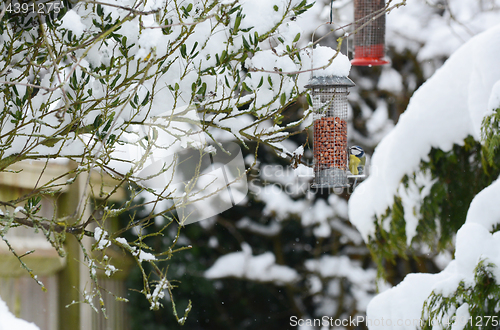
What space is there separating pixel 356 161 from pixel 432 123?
720 millimetres

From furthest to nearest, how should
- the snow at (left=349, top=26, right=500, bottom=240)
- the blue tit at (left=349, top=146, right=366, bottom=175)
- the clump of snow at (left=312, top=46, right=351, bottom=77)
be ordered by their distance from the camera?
the snow at (left=349, top=26, right=500, bottom=240), the blue tit at (left=349, top=146, right=366, bottom=175), the clump of snow at (left=312, top=46, right=351, bottom=77)

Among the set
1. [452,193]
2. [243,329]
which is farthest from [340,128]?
[243,329]

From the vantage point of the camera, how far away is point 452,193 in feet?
6.92

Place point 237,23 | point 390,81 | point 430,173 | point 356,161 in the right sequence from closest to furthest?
point 237,23, point 356,161, point 430,173, point 390,81

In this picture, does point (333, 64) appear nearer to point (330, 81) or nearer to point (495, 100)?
point (330, 81)

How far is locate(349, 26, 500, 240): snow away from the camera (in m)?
1.96

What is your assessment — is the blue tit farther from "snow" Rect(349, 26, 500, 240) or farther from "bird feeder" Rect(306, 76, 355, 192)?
"snow" Rect(349, 26, 500, 240)

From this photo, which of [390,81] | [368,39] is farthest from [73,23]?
[390,81]

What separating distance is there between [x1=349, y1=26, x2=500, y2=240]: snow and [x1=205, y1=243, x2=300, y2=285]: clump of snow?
1916mm

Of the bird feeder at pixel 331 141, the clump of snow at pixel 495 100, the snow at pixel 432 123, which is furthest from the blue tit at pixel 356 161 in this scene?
the snow at pixel 432 123

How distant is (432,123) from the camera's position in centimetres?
203

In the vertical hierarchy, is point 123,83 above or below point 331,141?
below

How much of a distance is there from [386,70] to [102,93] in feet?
Result: 11.1

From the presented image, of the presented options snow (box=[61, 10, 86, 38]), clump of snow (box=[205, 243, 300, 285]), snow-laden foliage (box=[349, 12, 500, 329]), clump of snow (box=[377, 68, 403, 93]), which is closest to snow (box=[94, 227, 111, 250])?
snow (box=[61, 10, 86, 38])
